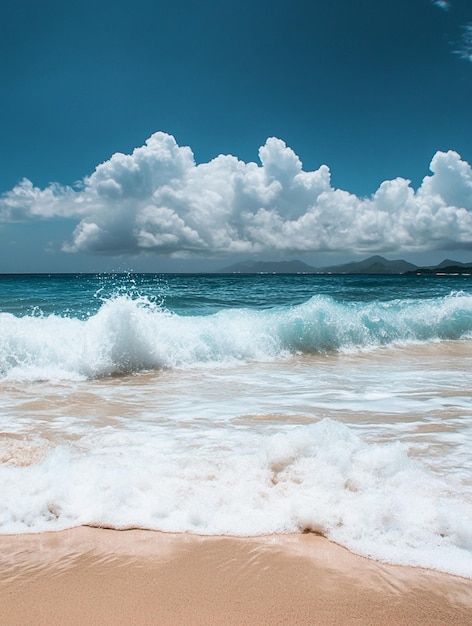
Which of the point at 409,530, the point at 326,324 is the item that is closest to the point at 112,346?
the point at 326,324

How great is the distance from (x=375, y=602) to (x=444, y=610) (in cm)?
31

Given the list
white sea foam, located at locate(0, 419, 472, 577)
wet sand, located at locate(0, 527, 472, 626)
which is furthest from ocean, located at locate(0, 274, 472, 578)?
wet sand, located at locate(0, 527, 472, 626)

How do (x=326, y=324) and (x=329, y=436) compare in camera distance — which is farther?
(x=326, y=324)

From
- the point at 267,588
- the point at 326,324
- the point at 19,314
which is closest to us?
the point at 267,588

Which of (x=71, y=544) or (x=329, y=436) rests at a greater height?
(x=329, y=436)

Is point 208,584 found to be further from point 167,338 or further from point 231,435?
point 167,338

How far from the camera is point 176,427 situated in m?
4.84

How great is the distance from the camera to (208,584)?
218 cm

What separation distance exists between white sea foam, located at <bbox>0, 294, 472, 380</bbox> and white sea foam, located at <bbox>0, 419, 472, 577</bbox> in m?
4.76

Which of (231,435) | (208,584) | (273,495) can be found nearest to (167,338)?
(231,435)

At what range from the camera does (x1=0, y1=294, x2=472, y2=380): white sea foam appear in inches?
329

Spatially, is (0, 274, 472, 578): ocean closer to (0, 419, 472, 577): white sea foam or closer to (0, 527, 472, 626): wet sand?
(0, 419, 472, 577): white sea foam

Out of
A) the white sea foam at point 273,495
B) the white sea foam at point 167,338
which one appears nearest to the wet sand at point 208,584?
the white sea foam at point 273,495

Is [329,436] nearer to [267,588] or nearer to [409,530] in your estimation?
[409,530]
